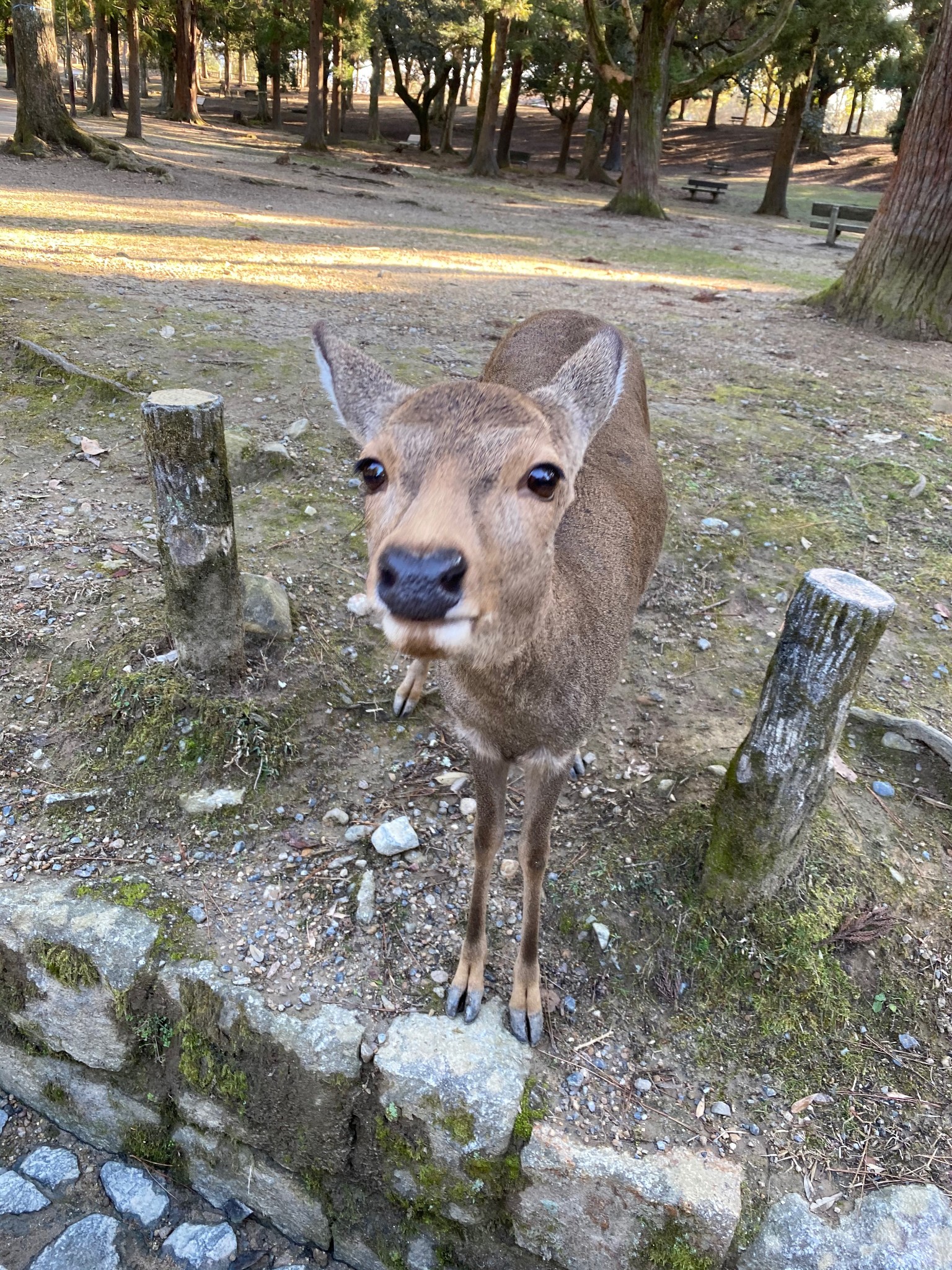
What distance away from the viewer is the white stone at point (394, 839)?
3.00 metres

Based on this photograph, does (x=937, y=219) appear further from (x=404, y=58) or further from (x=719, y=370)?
(x=404, y=58)

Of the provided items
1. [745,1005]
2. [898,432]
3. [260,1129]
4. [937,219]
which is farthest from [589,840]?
[937,219]

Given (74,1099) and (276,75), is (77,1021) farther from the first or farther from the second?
(276,75)

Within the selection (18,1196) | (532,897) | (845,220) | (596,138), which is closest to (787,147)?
(845,220)

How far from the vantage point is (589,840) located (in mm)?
3072

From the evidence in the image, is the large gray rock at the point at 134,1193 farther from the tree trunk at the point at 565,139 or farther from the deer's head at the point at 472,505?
the tree trunk at the point at 565,139

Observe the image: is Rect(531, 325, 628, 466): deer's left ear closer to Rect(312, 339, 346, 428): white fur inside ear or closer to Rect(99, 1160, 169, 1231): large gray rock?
Rect(312, 339, 346, 428): white fur inside ear

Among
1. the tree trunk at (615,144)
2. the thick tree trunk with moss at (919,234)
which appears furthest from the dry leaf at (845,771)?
the tree trunk at (615,144)

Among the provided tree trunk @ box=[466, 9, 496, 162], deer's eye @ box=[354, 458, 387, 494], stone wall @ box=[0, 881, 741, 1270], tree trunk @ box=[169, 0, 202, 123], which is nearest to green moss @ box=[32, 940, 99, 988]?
stone wall @ box=[0, 881, 741, 1270]

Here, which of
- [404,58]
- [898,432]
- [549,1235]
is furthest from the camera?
[404,58]

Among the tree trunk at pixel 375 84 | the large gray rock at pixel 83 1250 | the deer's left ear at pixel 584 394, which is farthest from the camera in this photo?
the tree trunk at pixel 375 84

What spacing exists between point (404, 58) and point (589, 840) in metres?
34.4

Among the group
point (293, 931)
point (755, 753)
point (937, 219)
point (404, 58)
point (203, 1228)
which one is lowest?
point (203, 1228)

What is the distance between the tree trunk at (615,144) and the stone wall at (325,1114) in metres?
34.5
